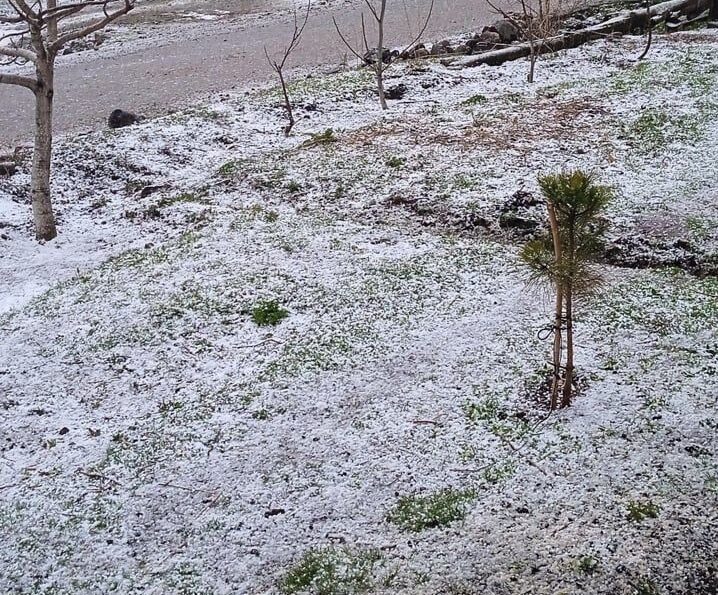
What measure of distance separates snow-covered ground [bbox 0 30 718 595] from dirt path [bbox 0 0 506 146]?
5030mm

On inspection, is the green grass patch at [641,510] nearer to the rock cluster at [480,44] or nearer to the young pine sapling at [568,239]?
the young pine sapling at [568,239]

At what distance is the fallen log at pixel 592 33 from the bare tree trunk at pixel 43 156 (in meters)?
6.71

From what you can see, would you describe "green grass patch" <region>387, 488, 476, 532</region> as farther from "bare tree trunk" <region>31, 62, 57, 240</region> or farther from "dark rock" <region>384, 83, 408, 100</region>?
"dark rock" <region>384, 83, 408, 100</region>

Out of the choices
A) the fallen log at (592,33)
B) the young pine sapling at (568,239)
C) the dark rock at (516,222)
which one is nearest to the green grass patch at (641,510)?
the young pine sapling at (568,239)

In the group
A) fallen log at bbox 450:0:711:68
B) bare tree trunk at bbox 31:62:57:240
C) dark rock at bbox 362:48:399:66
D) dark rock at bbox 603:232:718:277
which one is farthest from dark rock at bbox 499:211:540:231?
dark rock at bbox 362:48:399:66

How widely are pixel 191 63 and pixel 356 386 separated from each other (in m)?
12.6

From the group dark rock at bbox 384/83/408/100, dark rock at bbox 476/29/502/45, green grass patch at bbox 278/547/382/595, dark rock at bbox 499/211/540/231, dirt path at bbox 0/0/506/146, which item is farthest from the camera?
dark rock at bbox 476/29/502/45

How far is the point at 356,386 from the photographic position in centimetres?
378

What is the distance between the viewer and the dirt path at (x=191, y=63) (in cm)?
1134

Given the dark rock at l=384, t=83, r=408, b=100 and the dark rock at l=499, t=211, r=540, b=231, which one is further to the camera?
the dark rock at l=384, t=83, r=408, b=100

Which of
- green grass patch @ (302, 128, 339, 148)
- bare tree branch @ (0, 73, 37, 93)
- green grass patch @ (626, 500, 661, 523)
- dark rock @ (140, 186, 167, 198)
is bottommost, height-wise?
green grass patch @ (626, 500, 661, 523)

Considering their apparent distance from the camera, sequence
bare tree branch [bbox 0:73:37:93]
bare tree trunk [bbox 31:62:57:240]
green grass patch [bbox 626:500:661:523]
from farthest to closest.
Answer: bare tree trunk [bbox 31:62:57:240] → bare tree branch [bbox 0:73:37:93] → green grass patch [bbox 626:500:661:523]

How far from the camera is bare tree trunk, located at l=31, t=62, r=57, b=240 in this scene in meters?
5.58

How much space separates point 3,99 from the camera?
1281 centimetres
